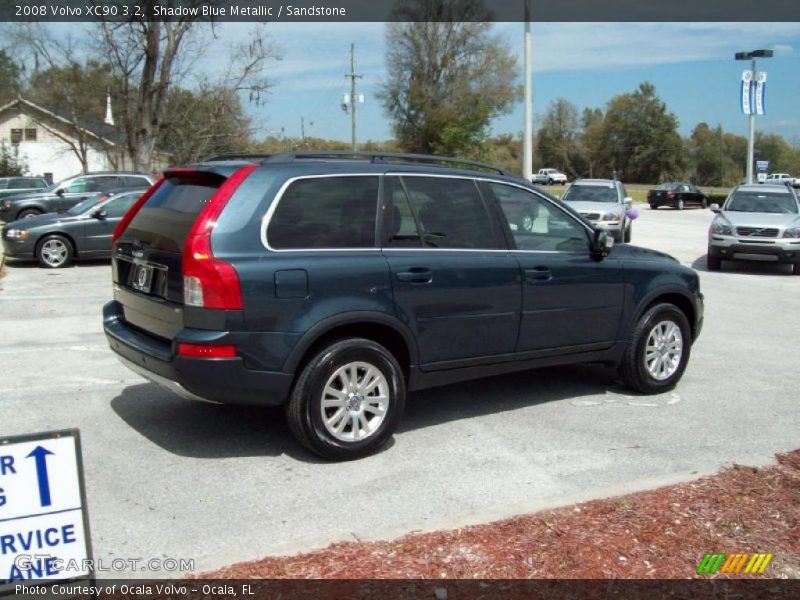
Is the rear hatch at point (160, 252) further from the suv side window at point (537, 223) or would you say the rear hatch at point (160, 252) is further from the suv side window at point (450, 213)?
the suv side window at point (537, 223)

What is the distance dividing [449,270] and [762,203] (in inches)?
548

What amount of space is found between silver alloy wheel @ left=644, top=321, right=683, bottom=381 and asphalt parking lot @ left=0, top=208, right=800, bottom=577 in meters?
0.23

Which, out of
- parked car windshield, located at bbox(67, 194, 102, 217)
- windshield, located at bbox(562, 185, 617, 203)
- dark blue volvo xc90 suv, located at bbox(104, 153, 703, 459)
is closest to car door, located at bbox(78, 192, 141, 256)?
parked car windshield, located at bbox(67, 194, 102, 217)

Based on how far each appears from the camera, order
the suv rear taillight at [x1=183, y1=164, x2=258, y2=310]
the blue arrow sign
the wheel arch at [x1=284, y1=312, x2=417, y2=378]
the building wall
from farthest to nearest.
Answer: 1. the building wall
2. the wheel arch at [x1=284, y1=312, x2=417, y2=378]
3. the suv rear taillight at [x1=183, y1=164, x2=258, y2=310]
4. the blue arrow sign

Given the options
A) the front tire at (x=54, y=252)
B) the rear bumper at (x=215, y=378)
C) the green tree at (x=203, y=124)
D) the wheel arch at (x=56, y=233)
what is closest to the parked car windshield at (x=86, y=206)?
the wheel arch at (x=56, y=233)

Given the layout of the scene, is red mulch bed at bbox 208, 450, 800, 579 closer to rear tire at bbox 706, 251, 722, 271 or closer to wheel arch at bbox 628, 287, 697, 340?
wheel arch at bbox 628, 287, 697, 340

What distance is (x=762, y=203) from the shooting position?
1709 centimetres

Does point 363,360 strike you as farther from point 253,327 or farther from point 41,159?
point 41,159

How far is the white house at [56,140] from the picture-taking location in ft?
158

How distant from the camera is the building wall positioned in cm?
5647

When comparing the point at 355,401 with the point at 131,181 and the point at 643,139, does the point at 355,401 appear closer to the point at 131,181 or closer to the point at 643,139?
the point at 131,181

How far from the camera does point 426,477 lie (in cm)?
482

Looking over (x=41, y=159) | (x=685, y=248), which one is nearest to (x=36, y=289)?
(x=685, y=248)

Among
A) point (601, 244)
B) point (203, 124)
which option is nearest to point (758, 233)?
point (601, 244)
